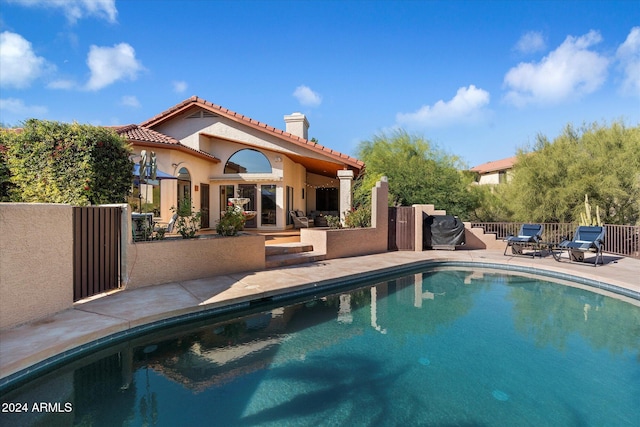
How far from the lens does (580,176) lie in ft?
51.6

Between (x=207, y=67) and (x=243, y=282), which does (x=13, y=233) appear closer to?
(x=243, y=282)

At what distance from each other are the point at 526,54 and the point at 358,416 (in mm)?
17688

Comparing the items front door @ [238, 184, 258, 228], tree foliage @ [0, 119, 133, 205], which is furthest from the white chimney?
tree foliage @ [0, 119, 133, 205]

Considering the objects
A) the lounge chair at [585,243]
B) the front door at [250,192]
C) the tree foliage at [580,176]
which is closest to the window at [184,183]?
the front door at [250,192]

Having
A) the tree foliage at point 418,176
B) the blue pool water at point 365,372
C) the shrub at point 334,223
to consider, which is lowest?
the blue pool water at point 365,372

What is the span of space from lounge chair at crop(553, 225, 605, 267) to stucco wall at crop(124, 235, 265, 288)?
34.9ft

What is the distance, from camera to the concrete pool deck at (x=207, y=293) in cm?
448

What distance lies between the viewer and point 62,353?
4.46 meters

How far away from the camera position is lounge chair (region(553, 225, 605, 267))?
10977 millimetres

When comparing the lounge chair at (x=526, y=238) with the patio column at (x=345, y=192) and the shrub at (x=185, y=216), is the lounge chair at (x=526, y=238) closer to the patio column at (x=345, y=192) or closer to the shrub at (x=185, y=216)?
the patio column at (x=345, y=192)

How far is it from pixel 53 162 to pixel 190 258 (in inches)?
150

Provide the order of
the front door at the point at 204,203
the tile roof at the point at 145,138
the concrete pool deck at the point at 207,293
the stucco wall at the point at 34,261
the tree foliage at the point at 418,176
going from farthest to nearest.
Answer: the tree foliage at the point at 418,176, the front door at the point at 204,203, the tile roof at the point at 145,138, the stucco wall at the point at 34,261, the concrete pool deck at the point at 207,293

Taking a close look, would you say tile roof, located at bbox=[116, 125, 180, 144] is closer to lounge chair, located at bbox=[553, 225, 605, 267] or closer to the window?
the window

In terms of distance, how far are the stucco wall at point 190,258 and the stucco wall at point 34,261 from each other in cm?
153
